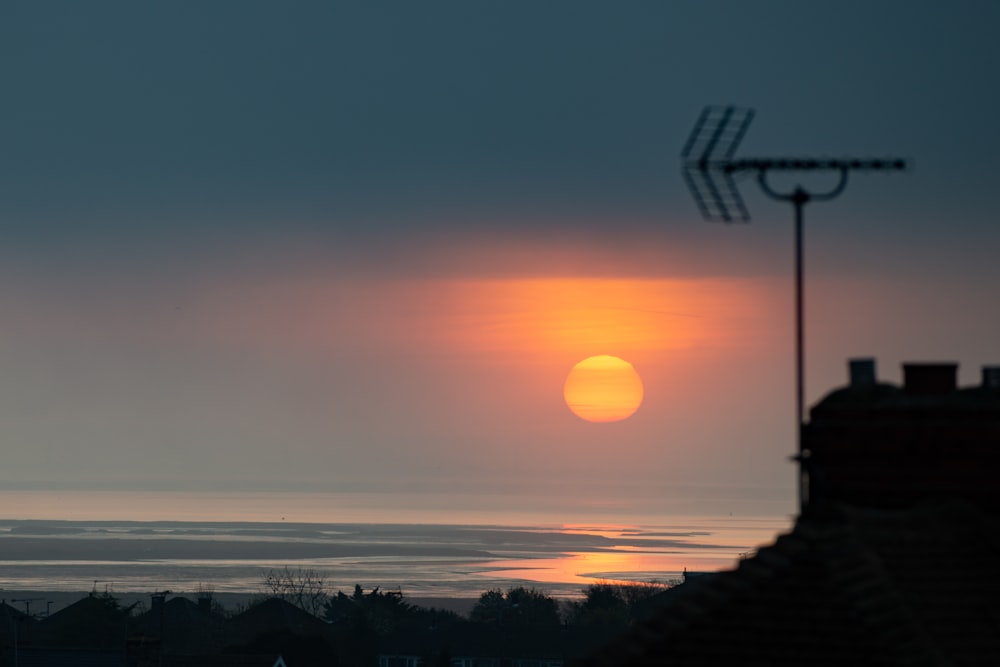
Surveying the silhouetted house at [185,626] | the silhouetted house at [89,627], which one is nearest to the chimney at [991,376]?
the silhouetted house at [185,626]

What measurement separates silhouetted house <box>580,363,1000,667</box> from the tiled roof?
0.02m

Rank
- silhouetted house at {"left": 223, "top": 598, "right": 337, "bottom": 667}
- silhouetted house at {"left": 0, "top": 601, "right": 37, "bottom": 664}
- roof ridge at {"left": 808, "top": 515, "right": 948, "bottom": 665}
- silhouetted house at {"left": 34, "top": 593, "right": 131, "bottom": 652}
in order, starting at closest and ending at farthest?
roof ridge at {"left": 808, "top": 515, "right": 948, "bottom": 665} < silhouetted house at {"left": 0, "top": 601, "right": 37, "bottom": 664} < silhouetted house at {"left": 223, "top": 598, "right": 337, "bottom": 667} < silhouetted house at {"left": 34, "top": 593, "right": 131, "bottom": 652}

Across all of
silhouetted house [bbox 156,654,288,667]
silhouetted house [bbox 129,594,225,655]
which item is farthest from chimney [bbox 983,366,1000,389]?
silhouetted house [bbox 129,594,225,655]

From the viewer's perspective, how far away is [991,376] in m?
24.8

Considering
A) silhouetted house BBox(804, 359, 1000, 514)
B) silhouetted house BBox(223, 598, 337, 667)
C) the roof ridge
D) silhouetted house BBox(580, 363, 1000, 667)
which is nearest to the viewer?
the roof ridge

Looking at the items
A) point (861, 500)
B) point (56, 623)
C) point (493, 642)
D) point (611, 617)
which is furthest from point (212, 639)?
point (861, 500)

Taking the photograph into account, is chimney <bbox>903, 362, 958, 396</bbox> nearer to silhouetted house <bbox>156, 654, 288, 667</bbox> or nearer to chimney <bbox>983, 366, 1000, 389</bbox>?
chimney <bbox>983, 366, 1000, 389</bbox>

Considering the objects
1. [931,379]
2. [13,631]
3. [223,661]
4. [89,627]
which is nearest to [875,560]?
[931,379]

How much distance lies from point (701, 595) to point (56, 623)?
139641mm

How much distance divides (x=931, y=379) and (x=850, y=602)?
4.38 meters

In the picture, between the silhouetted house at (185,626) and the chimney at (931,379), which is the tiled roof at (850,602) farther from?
the silhouetted house at (185,626)

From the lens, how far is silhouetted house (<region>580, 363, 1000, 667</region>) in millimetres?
21406

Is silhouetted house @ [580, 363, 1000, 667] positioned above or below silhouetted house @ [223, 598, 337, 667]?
below

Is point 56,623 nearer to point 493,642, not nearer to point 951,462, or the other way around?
point 493,642
